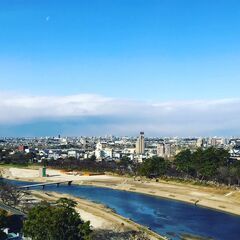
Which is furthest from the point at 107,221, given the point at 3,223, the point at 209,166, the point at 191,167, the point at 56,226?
the point at 191,167

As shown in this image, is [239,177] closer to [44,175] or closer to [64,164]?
[44,175]

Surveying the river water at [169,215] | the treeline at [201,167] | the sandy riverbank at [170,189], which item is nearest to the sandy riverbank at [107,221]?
the river water at [169,215]

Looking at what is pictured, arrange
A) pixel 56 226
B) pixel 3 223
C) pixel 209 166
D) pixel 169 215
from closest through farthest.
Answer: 1. pixel 56 226
2. pixel 3 223
3. pixel 169 215
4. pixel 209 166

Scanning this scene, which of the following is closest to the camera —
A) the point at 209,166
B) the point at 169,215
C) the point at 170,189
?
the point at 169,215

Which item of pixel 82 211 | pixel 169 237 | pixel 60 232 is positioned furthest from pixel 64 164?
pixel 60 232

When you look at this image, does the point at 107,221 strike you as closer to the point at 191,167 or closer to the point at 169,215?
the point at 169,215

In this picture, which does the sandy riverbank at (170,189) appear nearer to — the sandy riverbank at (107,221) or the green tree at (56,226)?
the sandy riverbank at (107,221)
